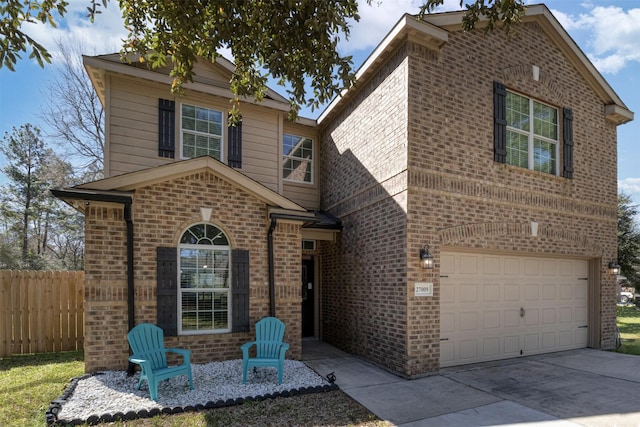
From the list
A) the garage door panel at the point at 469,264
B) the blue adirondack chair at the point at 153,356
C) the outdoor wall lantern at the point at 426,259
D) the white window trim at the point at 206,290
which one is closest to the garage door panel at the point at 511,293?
the garage door panel at the point at 469,264

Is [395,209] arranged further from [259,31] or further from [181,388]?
[181,388]

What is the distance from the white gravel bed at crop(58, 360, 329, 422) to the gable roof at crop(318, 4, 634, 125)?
19.7ft

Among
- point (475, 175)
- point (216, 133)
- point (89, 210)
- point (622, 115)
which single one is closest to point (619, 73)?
point (622, 115)

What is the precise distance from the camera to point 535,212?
25.7 feet

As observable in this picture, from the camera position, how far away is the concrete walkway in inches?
180

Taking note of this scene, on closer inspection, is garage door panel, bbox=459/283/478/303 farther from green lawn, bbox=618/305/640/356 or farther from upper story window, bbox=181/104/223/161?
upper story window, bbox=181/104/223/161

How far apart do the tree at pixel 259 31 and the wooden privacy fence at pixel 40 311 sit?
608 cm

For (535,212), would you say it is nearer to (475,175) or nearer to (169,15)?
(475,175)

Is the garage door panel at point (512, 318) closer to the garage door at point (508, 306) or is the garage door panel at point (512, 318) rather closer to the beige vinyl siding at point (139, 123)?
the garage door at point (508, 306)

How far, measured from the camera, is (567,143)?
844 centimetres

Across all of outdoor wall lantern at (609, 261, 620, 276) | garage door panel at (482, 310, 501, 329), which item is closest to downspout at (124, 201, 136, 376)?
garage door panel at (482, 310, 501, 329)

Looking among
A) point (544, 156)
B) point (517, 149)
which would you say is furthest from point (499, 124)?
point (544, 156)

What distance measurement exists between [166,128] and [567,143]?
928 cm

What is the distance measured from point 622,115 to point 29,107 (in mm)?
21133
